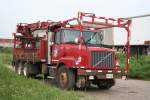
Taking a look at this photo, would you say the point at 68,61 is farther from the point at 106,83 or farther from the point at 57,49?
the point at 106,83

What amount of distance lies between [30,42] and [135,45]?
731 inches

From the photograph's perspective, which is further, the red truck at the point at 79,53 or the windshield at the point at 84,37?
the windshield at the point at 84,37

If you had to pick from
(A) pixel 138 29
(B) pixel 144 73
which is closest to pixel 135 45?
(A) pixel 138 29

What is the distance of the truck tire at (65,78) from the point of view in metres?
18.0

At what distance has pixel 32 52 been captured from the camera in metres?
23.4

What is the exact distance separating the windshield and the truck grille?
1039mm

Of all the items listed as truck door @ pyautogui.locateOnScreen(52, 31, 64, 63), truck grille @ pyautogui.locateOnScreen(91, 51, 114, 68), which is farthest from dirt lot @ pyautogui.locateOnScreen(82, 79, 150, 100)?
truck door @ pyautogui.locateOnScreen(52, 31, 64, 63)

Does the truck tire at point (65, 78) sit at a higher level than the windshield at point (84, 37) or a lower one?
lower

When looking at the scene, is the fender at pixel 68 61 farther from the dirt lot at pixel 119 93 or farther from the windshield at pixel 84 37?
the dirt lot at pixel 119 93

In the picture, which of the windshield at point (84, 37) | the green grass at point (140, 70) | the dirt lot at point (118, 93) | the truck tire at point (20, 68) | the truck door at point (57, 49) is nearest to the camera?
the dirt lot at point (118, 93)

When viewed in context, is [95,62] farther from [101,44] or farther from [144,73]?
[144,73]

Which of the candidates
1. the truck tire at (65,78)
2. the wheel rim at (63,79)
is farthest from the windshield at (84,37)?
the wheel rim at (63,79)

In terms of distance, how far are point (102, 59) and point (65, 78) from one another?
1.79 metres

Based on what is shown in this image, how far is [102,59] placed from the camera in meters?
→ 18.0
